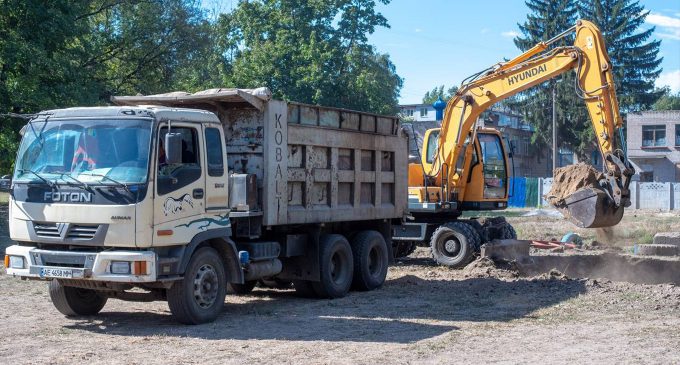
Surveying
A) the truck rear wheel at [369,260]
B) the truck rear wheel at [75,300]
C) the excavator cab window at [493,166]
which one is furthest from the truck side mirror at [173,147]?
the excavator cab window at [493,166]

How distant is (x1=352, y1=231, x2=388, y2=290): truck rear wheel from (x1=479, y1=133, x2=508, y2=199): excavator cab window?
531 cm

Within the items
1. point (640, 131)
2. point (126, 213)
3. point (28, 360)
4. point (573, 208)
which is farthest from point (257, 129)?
point (640, 131)

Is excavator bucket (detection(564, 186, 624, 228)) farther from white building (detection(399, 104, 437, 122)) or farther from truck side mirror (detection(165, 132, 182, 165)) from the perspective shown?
white building (detection(399, 104, 437, 122))

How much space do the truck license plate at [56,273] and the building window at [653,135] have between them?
204 feet

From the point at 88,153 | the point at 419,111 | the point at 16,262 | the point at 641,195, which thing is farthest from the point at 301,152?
the point at 419,111

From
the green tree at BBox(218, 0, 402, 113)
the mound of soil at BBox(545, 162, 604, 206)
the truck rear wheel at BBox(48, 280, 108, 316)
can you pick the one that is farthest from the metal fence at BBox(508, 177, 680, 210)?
the truck rear wheel at BBox(48, 280, 108, 316)

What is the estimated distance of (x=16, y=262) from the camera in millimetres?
10500

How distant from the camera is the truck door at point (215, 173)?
11078 millimetres

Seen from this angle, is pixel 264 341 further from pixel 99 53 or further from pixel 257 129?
pixel 99 53

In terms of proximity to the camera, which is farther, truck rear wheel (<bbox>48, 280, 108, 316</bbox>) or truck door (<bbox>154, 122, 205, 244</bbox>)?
truck rear wheel (<bbox>48, 280, 108, 316</bbox>)

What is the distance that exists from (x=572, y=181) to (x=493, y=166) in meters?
3.02

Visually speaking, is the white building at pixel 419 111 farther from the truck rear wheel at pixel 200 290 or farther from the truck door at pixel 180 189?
the truck door at pixel 180 189

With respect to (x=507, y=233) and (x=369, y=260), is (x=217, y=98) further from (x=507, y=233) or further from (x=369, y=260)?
(x=507, y=233)

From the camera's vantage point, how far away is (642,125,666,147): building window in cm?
6562
